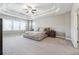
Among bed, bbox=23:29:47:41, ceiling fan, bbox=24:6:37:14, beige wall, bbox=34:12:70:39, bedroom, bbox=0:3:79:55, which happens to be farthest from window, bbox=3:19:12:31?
beige wall, bbox=34:12:70:39

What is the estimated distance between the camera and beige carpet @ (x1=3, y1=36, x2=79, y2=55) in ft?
7.47

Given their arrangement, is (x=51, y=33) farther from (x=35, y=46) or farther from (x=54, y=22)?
(x=35, y=46)

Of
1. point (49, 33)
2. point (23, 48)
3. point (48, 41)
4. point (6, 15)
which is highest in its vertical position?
point (6, 15)

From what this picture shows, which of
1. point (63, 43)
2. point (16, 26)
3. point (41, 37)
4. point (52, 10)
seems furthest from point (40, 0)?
point (63, 43)

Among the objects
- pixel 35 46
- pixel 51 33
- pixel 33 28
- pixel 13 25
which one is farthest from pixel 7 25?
pixel 51 33

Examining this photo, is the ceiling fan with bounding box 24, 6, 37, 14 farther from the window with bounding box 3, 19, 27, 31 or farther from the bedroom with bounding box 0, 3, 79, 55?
the window with bounding box 3, 19, 27, 31

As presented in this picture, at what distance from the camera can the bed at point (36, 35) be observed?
95.2 inches

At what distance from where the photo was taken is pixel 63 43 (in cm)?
277

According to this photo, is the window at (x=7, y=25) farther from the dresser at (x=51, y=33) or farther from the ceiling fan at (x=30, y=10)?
the dresser at (x=51, y=33)

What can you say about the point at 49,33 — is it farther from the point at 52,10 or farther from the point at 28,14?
the point at 28,14

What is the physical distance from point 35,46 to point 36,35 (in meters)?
0.40

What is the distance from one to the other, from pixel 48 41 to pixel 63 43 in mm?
607

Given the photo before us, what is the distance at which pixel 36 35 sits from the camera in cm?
254

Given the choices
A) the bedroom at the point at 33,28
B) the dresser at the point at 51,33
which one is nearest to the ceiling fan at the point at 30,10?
the bedroom at the point at 33,28
